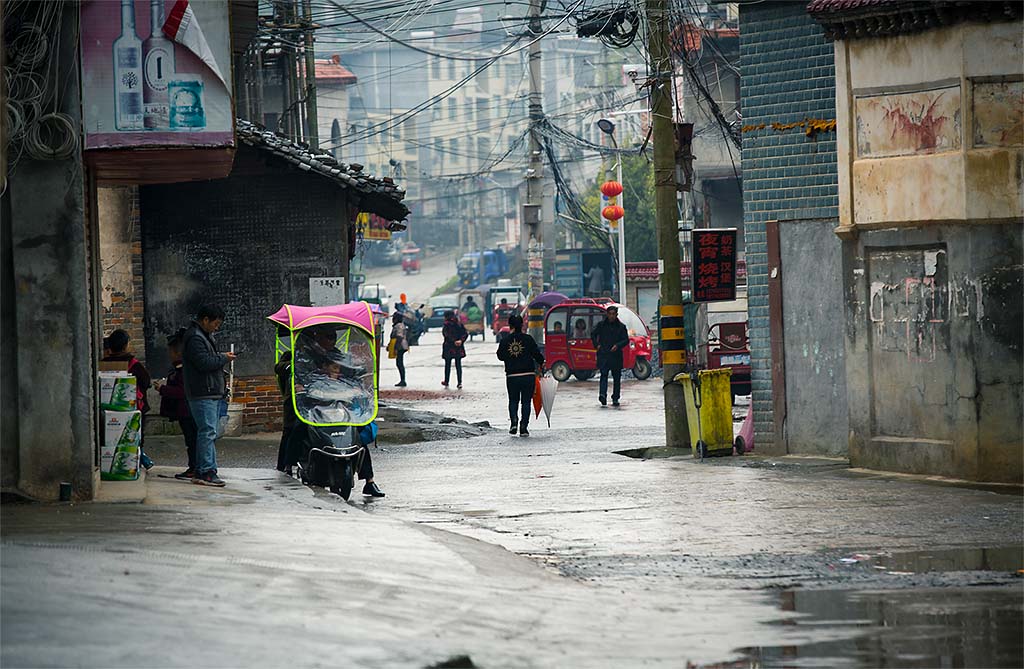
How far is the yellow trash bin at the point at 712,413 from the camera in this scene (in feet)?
61.0

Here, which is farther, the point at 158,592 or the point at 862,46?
the point at 862,46

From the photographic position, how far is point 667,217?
19.8 meters

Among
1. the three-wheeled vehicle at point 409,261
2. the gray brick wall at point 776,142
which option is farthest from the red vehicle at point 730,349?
the three-wheeled vehicle at point 409,261

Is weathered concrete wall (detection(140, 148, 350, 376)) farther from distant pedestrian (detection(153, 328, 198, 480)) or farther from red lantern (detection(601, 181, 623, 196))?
red lantern (detection(601, 181, 623, 196))

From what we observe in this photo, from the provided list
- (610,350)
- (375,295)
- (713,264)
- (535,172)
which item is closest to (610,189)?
(535,172)

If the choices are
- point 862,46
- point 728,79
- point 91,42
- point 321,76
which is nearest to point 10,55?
point 91,42

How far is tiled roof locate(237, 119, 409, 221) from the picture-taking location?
72.9 ft

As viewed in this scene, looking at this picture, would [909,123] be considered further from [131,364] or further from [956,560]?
[131,364]

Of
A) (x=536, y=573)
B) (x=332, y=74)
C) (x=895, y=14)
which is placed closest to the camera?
(x=536, y=573)

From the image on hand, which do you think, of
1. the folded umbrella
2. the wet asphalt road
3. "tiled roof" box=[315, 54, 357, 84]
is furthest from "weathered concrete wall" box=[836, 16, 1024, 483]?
"tiled roof" box=[315, 54, 357, 84]

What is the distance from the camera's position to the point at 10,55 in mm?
11836

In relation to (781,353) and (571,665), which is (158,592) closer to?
(571,665)

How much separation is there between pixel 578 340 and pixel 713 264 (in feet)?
66.0

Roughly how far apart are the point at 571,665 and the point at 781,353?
443 inches
